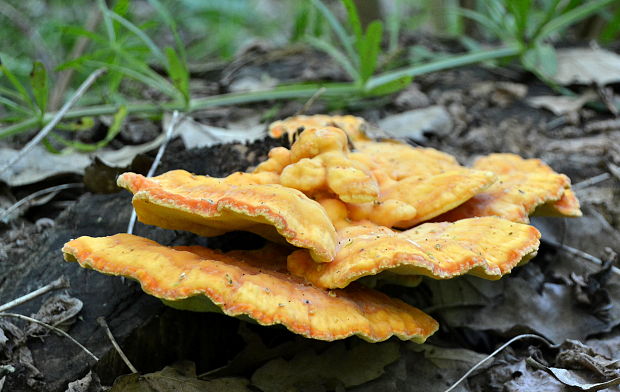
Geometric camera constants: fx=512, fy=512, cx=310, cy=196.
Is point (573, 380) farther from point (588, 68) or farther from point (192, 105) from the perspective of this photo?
point (588, 68)

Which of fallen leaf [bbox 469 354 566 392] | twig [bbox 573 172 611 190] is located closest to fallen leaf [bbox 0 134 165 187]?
fallen leaf [bbox 469 354 566 392]

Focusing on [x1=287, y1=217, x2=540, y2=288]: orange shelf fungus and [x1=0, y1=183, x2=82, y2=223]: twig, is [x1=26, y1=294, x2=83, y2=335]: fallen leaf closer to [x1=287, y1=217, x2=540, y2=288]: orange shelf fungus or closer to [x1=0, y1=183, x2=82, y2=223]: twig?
[x1=0, y1=183, x2=82, y2=223]: twig

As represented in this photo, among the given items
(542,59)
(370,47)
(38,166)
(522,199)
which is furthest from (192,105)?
(542,59)

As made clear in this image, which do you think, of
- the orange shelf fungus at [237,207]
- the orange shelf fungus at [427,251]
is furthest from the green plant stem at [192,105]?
the orange shelf fungus at [427,251]

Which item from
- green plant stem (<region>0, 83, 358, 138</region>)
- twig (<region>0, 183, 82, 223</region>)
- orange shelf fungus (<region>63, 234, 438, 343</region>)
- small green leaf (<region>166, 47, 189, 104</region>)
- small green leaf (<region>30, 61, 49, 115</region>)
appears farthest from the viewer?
green plant stem (<region>0, 83, 358, 138</region>)

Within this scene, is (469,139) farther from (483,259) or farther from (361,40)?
(483,259)
